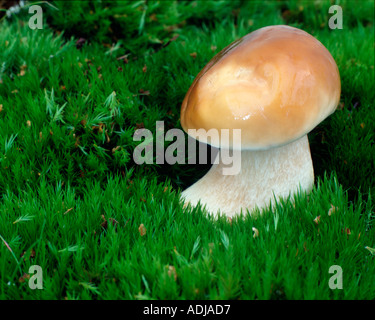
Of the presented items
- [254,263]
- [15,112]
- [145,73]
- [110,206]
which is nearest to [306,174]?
[254,263]

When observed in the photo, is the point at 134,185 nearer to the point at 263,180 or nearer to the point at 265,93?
the point at 263,180

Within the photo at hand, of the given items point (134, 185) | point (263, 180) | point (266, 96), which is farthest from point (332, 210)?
point (134, 185)

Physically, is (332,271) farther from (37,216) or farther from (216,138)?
(37,216)

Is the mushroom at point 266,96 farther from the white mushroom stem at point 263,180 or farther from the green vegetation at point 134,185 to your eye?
the green vegetation at point 134,185

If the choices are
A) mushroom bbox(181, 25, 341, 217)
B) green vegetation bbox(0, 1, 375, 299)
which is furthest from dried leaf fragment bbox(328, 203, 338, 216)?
mushroom bbox(181, 25, 341, 217)

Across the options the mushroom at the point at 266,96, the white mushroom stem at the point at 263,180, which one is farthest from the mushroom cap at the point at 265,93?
the white mushroom stem at the point at 263,180

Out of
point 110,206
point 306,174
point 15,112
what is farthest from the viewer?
point 15,112
